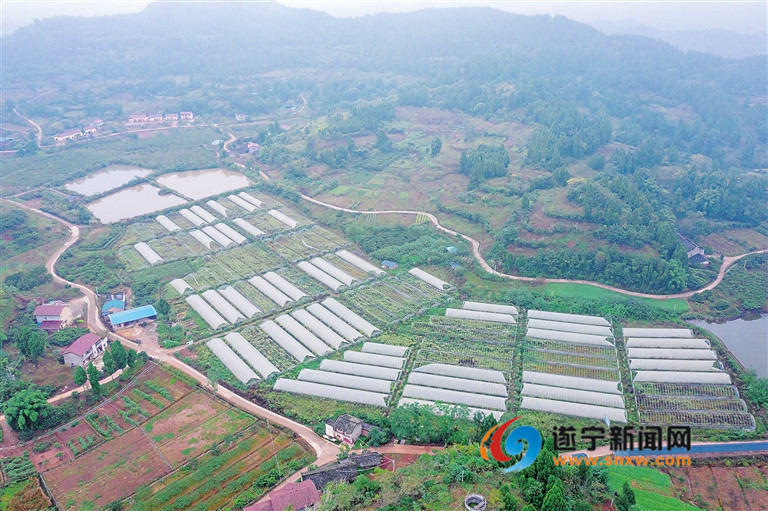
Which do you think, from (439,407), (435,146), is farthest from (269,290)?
(435,146)

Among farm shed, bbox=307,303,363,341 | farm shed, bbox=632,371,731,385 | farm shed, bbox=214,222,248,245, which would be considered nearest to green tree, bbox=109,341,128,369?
farm shed, bbox=307,303,363,341

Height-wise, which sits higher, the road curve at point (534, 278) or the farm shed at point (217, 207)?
the road curve at point (534, 278)

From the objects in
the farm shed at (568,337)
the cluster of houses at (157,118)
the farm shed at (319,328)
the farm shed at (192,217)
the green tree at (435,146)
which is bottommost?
the farm shed at (192,217)

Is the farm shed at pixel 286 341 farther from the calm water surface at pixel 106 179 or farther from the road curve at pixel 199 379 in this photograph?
the calm water surface at pixel 106 179

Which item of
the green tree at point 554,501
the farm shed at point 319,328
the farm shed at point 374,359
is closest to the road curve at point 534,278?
the farm shed at point 374,359

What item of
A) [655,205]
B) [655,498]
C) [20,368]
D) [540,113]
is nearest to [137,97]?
[540,113]
